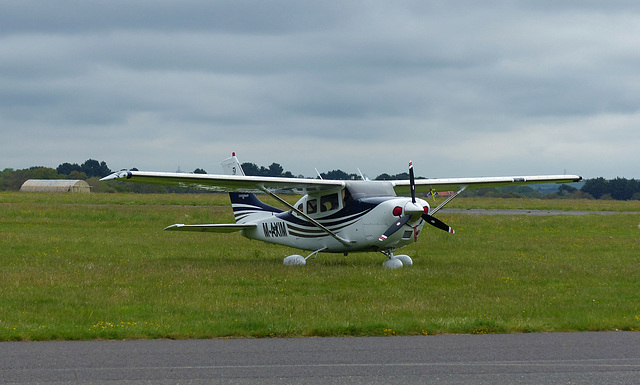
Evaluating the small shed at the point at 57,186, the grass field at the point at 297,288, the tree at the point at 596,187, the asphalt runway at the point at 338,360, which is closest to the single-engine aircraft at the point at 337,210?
the grass field at the point at 297,288

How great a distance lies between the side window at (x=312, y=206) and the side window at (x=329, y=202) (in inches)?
8.7

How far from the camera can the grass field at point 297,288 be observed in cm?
1009

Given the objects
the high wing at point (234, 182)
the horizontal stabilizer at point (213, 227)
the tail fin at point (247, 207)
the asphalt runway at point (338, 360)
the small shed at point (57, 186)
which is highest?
the small shed at point (57, 186)

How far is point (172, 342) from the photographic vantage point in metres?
9.16

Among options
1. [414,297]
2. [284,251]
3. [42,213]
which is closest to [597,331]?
[414,297]

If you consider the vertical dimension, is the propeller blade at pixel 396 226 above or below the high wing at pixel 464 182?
below

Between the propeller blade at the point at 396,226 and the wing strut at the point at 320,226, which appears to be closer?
the propeller blade at the point at 396,226

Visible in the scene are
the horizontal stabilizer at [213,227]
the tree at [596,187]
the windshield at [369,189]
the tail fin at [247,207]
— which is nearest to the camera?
the windshield at [369,189]

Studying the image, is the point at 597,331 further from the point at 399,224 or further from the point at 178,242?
the point at 178,242

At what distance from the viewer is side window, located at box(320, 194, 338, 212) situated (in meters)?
18.8

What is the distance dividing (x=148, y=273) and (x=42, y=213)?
83.9ft

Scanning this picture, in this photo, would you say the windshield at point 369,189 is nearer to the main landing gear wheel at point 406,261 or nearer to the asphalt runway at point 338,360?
the main landing gear wheel at point 406,261

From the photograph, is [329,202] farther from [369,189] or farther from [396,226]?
[396,226]

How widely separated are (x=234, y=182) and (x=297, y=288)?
4.64 meters
